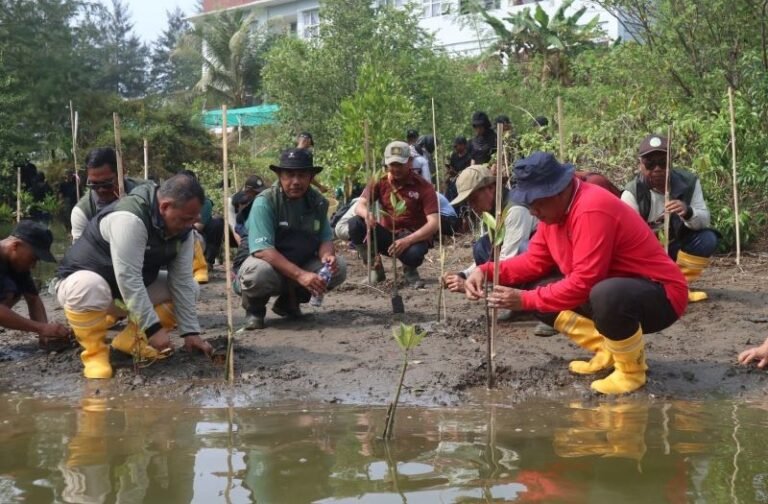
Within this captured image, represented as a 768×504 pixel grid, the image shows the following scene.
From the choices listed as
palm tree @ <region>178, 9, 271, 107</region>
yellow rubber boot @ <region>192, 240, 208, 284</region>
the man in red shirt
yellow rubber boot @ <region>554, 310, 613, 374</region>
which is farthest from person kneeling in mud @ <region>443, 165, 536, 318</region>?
palm tree @ <region>178, 9, 271, 107</region>

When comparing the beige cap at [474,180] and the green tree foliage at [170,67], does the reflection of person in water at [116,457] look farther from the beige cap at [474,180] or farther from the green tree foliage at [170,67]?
the green tree foliage at [170,67]

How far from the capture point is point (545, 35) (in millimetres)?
25859

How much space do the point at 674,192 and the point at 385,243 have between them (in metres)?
2.68

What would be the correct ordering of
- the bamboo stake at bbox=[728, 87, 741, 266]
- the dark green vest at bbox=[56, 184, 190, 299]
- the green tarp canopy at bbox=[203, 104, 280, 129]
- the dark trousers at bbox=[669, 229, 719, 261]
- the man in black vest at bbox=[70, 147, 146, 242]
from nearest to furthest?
the dark green vest at bbox=[56, 184, 190, 299] < the man in black vest at bbox=[70, 147, 146, 242] < the dark trousers at bbox=[669, 229, 719, 261] < the bamboo stake at bbox=[728, 87, 741, 266] < the green tarp canopy at bbox=[203, 104, 280, 129]

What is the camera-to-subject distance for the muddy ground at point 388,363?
500 cm

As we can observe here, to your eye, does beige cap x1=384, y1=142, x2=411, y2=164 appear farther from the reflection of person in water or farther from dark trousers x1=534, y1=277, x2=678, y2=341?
the reflection of person in water

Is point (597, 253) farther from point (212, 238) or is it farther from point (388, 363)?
point (212, 238)

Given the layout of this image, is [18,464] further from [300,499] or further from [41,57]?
[41,57]

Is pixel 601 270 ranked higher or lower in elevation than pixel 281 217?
lower

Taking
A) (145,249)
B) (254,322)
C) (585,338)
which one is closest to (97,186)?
(145,249)

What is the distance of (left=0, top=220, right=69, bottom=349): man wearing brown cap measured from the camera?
5.76 m

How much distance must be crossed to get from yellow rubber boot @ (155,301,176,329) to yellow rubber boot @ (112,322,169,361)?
24 centimetres

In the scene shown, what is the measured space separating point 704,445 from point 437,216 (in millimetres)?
4104

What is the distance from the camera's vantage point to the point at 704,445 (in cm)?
393
